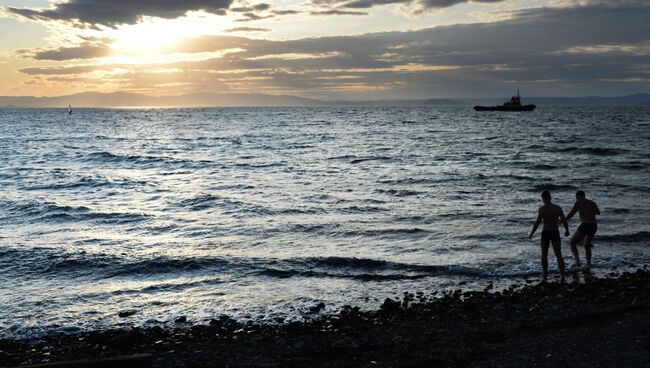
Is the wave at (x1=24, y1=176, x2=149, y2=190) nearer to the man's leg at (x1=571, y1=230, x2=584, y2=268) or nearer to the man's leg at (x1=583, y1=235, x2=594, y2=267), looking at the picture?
the man's leg at (x1=571, y1=230, x2=584, y2=268)

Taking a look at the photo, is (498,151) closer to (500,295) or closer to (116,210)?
(116,210)

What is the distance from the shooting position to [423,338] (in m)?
10.1

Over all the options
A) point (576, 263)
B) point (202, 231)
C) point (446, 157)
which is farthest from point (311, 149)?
A: point (576, 263)

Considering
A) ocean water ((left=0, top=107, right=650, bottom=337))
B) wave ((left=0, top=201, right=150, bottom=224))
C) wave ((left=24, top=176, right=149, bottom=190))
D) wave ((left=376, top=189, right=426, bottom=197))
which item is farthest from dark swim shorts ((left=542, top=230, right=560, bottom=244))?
wave ((left=24, top=176, right=149, bottom=190))

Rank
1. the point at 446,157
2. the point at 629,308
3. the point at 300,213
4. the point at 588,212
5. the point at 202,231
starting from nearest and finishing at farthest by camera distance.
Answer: the point at 629,308, the point at 588,212, the point at 202,231, the point at 300,213, the point at 446,157

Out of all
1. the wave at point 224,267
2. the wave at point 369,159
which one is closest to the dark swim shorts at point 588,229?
the wave at point 224,267

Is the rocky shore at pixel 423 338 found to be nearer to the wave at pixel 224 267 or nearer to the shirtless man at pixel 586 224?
the wave at pixel 224 267

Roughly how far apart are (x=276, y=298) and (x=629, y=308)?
7676 millimetres

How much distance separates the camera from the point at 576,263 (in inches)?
616

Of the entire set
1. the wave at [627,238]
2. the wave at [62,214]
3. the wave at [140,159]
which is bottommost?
the wave at [140,159]

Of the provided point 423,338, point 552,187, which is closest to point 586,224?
point 423,338

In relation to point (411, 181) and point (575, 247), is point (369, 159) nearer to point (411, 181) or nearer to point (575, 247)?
point (411, 181)

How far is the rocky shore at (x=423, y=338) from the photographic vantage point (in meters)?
8.88

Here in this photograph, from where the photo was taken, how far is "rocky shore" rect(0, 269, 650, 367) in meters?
8.88
